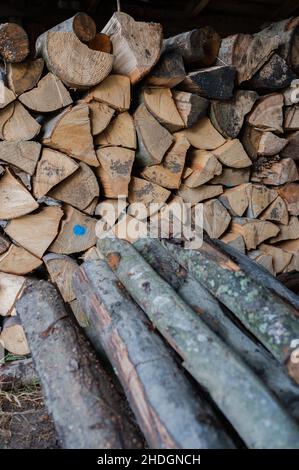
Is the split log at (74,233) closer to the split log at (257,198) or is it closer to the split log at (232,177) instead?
the split log at (232,177)

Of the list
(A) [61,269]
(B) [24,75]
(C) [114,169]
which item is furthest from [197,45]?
(A) [61,269]

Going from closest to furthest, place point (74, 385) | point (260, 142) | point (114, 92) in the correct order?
point (74, 385) < point (114, 92) < point (260, 142)

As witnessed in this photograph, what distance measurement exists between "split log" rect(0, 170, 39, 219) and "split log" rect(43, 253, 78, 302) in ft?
0.99

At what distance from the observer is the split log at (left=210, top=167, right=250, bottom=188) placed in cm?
269

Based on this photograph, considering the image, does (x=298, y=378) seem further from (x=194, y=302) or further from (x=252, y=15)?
(x=252, y=15)

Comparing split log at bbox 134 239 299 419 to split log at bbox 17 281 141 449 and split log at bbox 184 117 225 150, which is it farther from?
split log at bbox 184 117 225 150

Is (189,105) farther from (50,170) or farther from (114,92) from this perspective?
(50,170)

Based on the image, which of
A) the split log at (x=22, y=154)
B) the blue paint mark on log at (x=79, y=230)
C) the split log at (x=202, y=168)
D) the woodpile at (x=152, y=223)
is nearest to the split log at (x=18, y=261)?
the woodpile at (x=152, y=223)

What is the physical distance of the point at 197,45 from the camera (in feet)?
7.47

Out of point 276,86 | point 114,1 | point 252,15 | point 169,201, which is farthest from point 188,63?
point 252,15

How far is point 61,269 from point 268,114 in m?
1.55

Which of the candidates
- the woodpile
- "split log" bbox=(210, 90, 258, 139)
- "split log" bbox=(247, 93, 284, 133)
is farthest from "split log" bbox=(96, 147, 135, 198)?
"split log" bbox=(247, 93, 284, 133)

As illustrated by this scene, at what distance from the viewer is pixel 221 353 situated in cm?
115

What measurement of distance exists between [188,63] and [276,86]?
574mm
